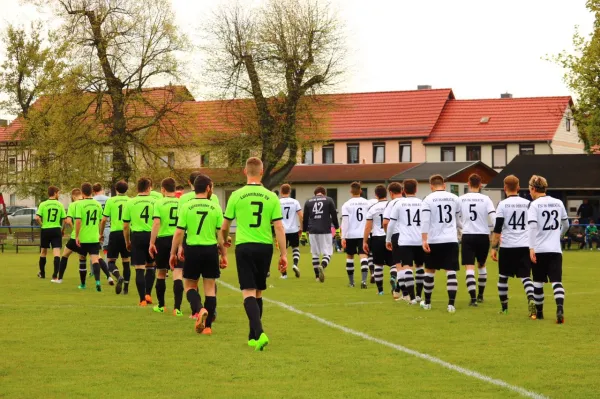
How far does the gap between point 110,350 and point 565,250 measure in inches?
1299

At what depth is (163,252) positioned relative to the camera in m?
15.0

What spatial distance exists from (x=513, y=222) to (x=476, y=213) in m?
1.41

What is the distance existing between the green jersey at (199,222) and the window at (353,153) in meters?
61.5

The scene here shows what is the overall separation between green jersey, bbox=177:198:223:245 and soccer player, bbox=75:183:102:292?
26.5 ft

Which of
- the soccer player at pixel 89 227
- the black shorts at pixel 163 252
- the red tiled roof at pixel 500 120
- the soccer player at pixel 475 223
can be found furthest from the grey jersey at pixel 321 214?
the red tiled roof at pixel 500 120

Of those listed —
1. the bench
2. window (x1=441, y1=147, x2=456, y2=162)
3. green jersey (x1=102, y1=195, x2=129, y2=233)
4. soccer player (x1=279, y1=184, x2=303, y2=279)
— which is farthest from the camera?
window (x1=441, y1=147, x2=456, y2=162)

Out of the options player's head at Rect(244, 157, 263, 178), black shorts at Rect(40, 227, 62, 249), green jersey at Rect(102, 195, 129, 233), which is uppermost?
player's head at Rect(244, 157, 263, 178)

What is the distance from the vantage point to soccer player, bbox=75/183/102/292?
795 inches

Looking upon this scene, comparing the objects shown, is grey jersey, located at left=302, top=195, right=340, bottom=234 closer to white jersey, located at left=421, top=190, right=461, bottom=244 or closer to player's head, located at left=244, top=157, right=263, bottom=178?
white jersey, located at left=421, top=190, right=461, bottom=244

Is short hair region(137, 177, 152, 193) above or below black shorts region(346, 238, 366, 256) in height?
above

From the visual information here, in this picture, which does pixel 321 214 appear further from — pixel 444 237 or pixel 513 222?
pixel 513 222

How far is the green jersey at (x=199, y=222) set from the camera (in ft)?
41.0

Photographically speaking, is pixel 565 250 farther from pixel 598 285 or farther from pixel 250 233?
pixel 250 233

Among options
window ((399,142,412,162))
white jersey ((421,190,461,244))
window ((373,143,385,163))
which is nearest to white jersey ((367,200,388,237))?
white jersey ((421,190,461,244))
